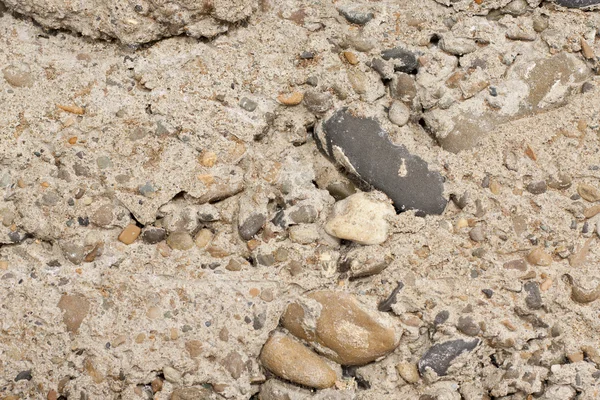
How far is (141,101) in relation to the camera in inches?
82.0

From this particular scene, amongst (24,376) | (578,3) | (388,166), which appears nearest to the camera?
(24,376)

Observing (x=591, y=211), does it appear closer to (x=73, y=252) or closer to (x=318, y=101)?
(x=318, y=101)

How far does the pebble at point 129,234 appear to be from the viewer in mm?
2045

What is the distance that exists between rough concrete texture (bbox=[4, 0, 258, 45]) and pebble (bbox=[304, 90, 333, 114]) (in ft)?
1.03

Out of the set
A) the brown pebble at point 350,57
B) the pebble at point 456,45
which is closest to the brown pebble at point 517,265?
the pebble at point 456,45

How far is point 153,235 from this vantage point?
2043mm

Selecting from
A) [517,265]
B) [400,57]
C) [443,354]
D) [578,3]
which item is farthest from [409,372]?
[578,3]

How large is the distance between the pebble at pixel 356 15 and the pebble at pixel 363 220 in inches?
22.0

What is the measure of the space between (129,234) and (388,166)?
812 mm

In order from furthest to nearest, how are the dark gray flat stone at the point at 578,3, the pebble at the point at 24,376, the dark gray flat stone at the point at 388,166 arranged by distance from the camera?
the dark gray flat stone at the point at 578,3 < the dark gray flat stone at the point at 388,166 < the pebble at the point at 24,376

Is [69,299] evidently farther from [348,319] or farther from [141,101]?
[348,319]

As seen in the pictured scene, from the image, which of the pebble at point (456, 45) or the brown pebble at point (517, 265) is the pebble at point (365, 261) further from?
the pebble at point (456, 45)

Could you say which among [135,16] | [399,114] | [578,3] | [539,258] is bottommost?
[539,258]

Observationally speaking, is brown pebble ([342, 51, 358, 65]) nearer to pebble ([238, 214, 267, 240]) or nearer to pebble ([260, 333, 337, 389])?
pebble ([238, 214, 267, 240])
